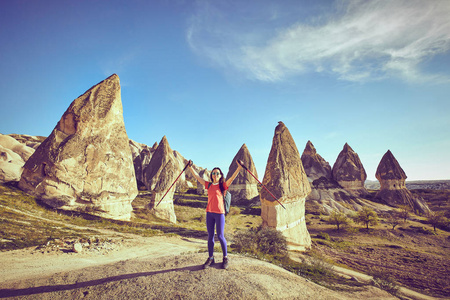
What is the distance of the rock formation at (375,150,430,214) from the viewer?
41531 mm

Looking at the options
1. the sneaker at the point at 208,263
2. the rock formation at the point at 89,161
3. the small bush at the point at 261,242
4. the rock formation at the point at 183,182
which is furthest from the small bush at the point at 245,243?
the rock formation at the point at 183,182

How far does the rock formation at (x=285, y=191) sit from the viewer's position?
15109 millimetres

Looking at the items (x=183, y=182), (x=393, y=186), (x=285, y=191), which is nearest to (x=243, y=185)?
(x=183, y=182)

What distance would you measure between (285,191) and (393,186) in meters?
41.8

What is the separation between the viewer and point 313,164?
5353cm

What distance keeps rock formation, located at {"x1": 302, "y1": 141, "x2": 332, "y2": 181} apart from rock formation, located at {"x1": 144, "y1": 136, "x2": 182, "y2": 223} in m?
35.8

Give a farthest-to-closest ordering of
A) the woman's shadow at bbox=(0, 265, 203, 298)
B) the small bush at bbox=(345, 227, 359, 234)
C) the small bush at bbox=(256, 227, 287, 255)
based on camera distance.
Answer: the small bush at bbox=(345, 227, 359, 234) → the small bush at bbox=(256, 227, 287, 255) → the woman's shadow at bbox=(0, 265, 203, 298)

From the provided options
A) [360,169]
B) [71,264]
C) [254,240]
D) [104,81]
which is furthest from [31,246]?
[360,169]

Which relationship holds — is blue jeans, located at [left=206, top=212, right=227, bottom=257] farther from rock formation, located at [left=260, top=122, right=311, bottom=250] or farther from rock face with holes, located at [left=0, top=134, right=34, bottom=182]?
rock face with holes, located at [left=0, top=134, right=34, bottom=182]

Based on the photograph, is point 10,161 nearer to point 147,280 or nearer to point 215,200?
point 147,280

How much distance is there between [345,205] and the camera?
41.0 m

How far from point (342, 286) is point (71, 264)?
8.95 m

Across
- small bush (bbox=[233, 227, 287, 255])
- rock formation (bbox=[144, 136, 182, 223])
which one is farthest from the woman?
rock formation (bbox=[144, 136, 182, 223])

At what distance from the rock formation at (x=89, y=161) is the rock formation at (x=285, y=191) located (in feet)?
36.9
